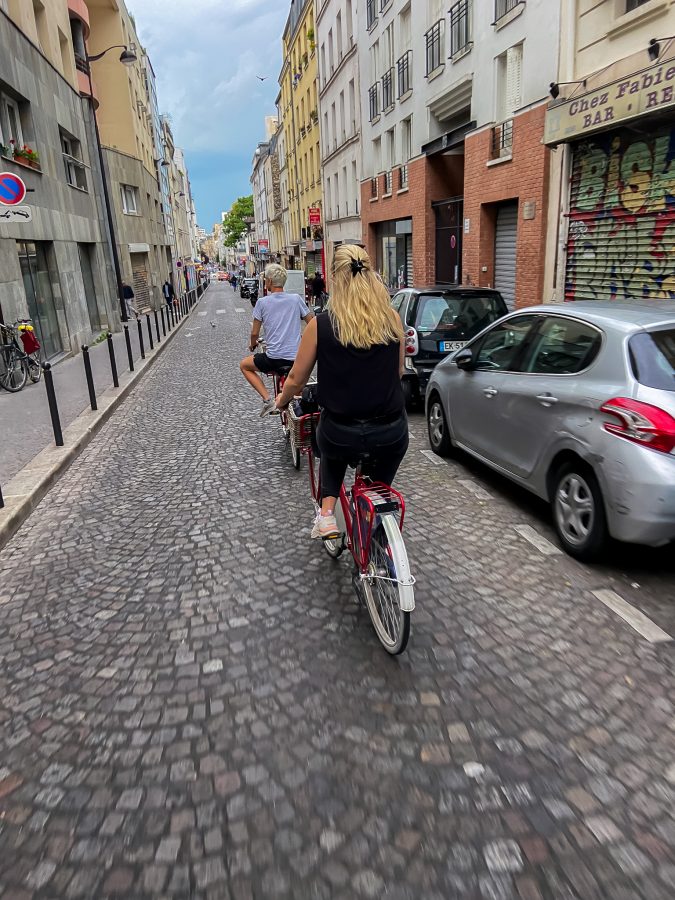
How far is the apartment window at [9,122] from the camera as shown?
45.4ft

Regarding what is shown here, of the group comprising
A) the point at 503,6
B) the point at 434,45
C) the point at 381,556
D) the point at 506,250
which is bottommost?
the point at 381,556

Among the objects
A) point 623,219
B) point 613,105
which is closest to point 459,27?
point 613,105

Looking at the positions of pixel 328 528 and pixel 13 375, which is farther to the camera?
pixel 13 375

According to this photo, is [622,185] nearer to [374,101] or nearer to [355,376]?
[355,376]

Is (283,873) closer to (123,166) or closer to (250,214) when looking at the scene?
(123,166)

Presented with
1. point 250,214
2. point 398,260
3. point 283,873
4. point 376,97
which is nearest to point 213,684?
point 283,873

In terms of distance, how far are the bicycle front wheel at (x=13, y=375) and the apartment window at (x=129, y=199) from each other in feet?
72.8

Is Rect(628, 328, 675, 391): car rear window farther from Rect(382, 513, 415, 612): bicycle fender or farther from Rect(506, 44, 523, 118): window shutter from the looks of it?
Rect(506, 44, 523, 118): window shutter

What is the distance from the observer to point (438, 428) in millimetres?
Answer: 6758

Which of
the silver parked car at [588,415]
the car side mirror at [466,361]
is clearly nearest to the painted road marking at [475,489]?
the silver parked car at [588,415]

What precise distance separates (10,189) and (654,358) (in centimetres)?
814

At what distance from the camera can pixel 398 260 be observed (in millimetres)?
26125

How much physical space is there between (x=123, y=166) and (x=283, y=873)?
34.2 meters

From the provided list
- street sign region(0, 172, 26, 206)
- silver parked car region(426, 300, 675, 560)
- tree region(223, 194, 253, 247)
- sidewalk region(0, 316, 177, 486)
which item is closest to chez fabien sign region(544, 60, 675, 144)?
silver parked car region(426, 300, 675, 560)
